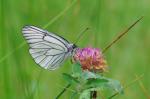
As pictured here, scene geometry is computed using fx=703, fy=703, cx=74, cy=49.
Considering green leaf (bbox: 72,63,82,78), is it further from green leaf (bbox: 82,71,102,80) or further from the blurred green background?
the blurred green background

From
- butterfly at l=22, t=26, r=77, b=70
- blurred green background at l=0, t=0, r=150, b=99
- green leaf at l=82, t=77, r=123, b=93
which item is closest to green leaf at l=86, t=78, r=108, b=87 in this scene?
green leaf at l=82, t=77, r=123, b=93

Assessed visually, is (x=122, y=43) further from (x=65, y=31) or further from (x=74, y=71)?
(x=74, y=71)

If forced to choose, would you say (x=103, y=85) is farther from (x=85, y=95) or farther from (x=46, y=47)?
(x=46, y=47)


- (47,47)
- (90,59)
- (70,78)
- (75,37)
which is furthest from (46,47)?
(75,37)

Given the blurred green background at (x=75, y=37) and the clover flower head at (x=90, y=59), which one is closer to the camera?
the clover flower head at (x=90, y=59)

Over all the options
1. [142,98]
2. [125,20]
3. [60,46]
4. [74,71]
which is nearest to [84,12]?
[125,20]

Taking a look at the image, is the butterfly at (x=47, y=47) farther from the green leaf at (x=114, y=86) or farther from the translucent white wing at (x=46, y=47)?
the green leaf at (x=114, y=86)

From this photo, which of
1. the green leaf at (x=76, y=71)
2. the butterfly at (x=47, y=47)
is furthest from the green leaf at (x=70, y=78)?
the butterfly at (x=47, y=47)
